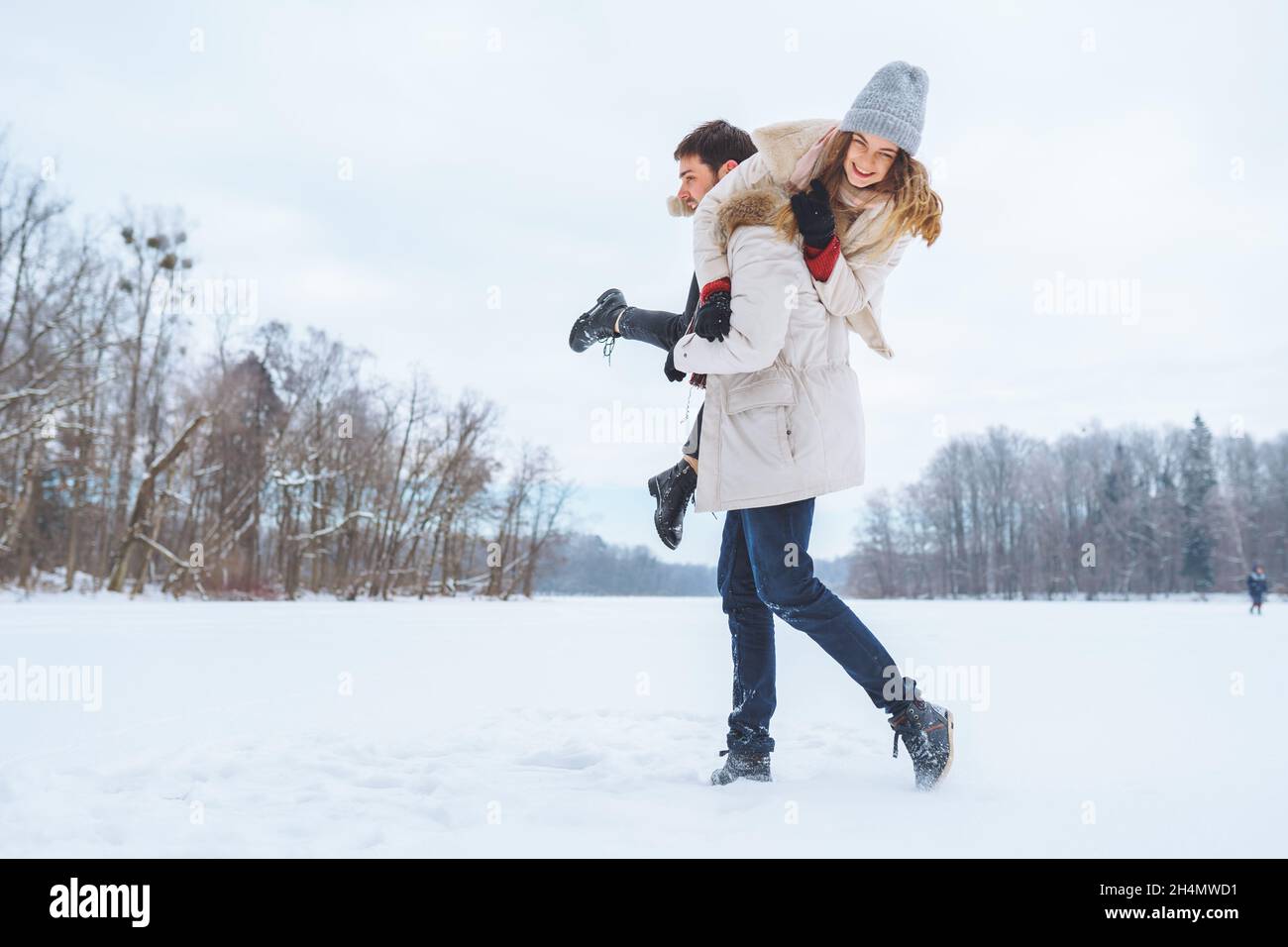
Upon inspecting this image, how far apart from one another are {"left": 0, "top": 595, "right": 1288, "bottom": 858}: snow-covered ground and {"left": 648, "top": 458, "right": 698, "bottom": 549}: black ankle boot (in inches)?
27.4

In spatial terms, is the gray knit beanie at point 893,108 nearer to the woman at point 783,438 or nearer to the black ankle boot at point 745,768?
the woman at point 783,438

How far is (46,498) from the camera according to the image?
26688 mm

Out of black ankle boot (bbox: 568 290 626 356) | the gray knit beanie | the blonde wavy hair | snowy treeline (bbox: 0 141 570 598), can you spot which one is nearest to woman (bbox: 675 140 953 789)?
the blonde wavy hair

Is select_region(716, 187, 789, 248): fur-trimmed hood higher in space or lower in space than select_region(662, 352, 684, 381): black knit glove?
higher

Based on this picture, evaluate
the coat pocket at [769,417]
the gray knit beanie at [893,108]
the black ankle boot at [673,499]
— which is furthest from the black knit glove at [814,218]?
the black ankle boot at [673,499]

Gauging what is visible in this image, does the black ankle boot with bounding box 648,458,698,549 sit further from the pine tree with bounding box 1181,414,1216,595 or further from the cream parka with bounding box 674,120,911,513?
the pine tree with bounding box 1181,414,1216,595

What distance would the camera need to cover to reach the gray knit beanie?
6.35 feet

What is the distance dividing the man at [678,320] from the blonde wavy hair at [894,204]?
0.43 meters

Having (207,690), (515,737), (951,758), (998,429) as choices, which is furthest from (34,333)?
(998,429)

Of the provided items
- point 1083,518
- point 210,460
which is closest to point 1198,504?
point 1083,518

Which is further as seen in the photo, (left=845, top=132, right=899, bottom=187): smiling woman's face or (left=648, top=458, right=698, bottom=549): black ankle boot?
(left=648, top=458, right=698, bottom=549): black ankle boot

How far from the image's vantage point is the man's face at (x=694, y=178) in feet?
8.16
